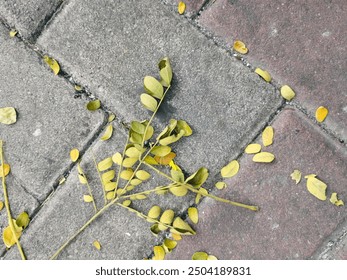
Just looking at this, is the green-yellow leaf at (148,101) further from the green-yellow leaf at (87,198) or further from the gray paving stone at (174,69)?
the green-yellow leaf at (87,198)

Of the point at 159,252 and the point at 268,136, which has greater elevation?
the point at 268,136

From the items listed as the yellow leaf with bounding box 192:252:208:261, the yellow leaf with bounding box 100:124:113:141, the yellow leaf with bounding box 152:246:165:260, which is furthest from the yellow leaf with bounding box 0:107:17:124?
the yellow leaf with bounding box 192:252:208:261

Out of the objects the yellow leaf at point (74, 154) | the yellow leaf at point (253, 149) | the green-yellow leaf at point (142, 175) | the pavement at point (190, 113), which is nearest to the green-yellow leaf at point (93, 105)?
the pavement at point (190, 113)

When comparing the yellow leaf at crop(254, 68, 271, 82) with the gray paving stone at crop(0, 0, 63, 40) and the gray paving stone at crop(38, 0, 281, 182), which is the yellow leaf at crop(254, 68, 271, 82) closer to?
the gray paving stone at crop(38, 0, 281, 182)

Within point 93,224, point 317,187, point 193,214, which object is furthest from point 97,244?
point 317,187

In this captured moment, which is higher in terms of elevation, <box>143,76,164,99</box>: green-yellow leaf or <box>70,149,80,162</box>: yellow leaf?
<box>143,76,164,99</box>: green-yellow leaf

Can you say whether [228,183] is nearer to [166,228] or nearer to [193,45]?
[166,228]

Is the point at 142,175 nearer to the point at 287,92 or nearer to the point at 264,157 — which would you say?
the point at 264,157
